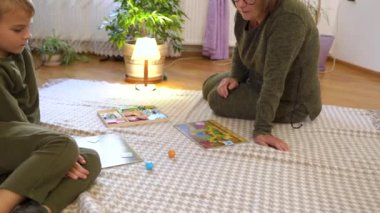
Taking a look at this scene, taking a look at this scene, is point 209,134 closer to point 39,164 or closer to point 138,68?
point 39,164

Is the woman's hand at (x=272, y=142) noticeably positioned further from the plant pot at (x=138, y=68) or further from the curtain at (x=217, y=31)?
the curtain at (x=217, y=31)

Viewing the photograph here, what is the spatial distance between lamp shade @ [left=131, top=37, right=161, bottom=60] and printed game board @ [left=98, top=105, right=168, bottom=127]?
1.54 ft

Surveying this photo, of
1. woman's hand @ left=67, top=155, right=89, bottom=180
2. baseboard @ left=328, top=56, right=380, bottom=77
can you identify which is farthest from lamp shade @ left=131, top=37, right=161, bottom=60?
baseboard @ left=328, top=56, right=380, bottom=77

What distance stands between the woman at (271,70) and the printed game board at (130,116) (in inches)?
10.1

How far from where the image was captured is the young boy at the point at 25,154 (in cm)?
90

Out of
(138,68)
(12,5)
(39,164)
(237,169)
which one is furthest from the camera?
(138,68)

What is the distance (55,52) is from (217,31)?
1.19 metres

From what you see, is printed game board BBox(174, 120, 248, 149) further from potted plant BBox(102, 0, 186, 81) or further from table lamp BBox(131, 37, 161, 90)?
potted plant BBox(102, 0, 186, 81)

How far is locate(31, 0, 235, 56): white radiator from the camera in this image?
9.14 ft

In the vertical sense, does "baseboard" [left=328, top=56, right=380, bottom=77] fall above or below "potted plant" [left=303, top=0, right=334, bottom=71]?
below

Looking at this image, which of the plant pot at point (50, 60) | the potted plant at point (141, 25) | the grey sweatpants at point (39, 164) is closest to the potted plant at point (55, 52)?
the plant pot at point (50, 60)

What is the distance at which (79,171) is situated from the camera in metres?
1.04

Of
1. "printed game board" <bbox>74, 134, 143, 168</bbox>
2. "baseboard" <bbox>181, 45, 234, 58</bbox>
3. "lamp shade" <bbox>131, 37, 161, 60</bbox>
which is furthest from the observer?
"baseboard" <bbox>181, 45, 234, 58</bbox>

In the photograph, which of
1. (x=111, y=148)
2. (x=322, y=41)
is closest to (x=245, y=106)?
(x=111, y=148)
